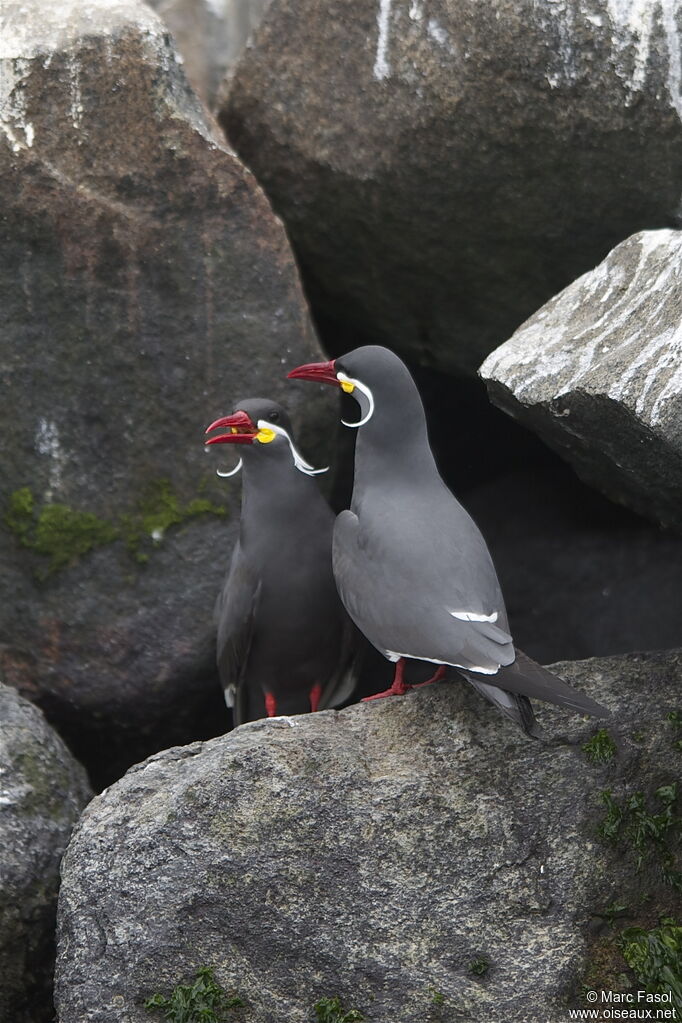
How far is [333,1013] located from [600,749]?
1194 mm

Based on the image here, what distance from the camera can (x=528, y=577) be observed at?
19.5ft

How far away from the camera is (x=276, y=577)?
5230mm

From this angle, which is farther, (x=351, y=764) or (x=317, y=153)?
(x=317, y=153)

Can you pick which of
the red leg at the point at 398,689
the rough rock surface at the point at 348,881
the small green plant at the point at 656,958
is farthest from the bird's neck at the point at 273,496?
the small green plant at the point at 656,958

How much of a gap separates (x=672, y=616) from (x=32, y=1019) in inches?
120

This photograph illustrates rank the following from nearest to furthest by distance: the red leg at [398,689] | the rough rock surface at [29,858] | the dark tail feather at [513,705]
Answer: the dark tail feather at [513,705]
the rough rock surface at [29,858]
the red leg at [398,689]

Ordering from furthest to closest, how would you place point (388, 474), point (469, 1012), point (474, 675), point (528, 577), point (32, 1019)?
point (528, 577), point (388, 474), point (32, 1019), point (474, 675), point (469, 1012)

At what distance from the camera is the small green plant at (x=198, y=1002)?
12.3ft

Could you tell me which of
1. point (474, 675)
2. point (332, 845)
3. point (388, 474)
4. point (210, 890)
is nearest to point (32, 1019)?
point (210, 890)

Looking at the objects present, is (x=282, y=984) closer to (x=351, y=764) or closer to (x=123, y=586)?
(x=351, y=764)

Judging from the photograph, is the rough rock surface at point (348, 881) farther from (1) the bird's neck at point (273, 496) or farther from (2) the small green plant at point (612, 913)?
(1) the bird's neck at point (273, 496)

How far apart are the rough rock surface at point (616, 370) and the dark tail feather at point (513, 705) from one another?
0.90 meters

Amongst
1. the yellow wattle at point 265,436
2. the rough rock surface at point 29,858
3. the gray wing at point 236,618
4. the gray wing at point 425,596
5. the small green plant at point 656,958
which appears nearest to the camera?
the small green plant at point 656,958

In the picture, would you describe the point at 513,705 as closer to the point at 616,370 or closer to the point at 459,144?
the point at 616,370
